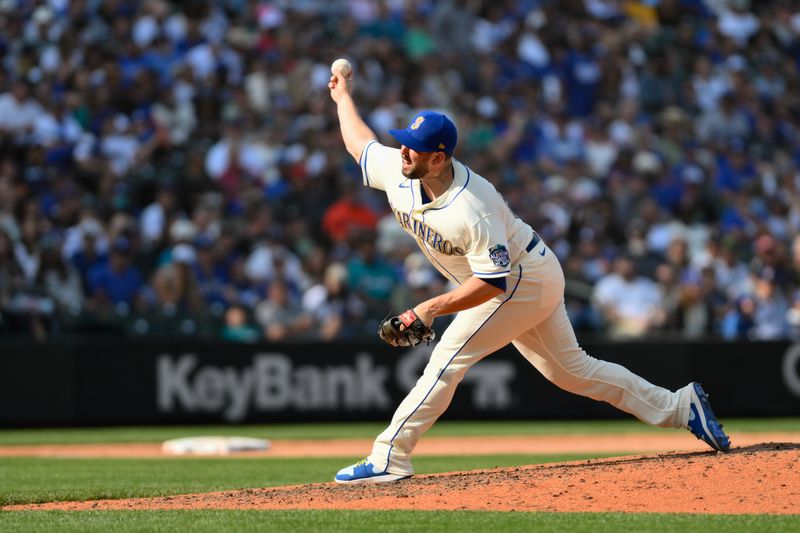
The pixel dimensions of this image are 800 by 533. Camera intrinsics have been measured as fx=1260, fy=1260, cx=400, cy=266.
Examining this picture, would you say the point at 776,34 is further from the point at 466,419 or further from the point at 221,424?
the point at 221,424

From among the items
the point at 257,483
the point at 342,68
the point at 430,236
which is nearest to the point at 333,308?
the point at 257,483

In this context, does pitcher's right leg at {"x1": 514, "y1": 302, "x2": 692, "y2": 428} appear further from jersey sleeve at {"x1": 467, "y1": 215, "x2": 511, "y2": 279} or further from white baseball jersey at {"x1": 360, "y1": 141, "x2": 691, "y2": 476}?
jersey sleeve at {"x1": 467, "y1": 215, "x2": 511, "y2": 279}

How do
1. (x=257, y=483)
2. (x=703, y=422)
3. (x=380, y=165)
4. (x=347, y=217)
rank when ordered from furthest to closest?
(x=347, y=217) < (x=257, y=483) < (x=703, y=422) < (x=380, y=165)

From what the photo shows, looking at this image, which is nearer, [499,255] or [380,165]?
[499,255]

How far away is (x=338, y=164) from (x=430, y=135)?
9942 mm

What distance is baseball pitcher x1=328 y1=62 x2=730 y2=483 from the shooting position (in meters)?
6.42

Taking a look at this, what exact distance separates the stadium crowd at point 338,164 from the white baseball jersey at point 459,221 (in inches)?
297

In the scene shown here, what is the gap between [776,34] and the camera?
2228cm

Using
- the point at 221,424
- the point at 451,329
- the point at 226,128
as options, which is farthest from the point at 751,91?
the point at 451,329

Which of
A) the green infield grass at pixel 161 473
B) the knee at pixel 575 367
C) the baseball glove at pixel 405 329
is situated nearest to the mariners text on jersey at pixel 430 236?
the baseball glove at pixel 405 329

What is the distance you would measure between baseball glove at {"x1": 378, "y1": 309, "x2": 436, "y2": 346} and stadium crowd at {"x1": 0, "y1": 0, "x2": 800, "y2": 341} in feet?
25.8

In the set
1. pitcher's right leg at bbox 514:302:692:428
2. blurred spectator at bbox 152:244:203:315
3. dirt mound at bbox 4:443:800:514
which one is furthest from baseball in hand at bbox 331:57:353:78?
blurred spectator at bbox 152:244:203:315

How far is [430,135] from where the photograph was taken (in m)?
6.41

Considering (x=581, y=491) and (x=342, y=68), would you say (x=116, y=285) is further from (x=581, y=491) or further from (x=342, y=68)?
(x=581, y=491)
